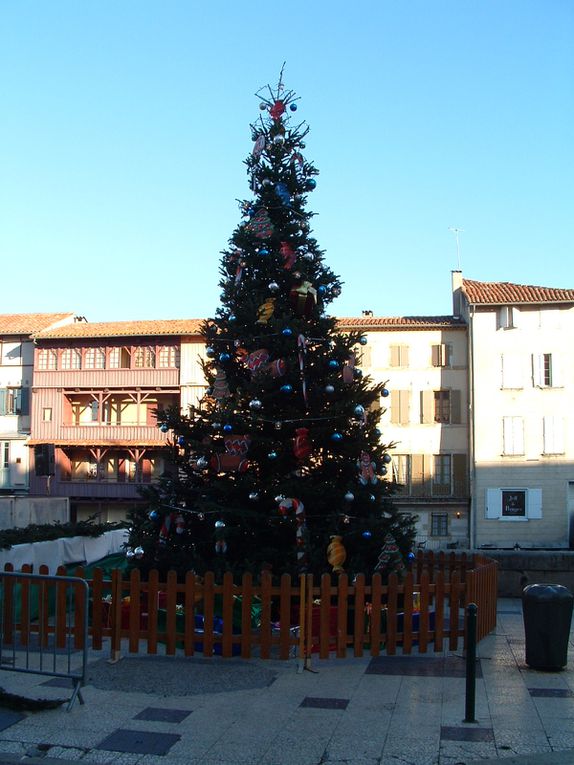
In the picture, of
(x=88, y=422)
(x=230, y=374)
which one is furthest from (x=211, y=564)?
(x=88, y=422)

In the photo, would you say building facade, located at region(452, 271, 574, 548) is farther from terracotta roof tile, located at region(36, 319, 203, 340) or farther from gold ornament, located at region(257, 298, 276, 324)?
gold ornament, located at region(257, 298, 276, 324)

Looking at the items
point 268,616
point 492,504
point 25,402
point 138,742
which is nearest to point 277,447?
point 268,616

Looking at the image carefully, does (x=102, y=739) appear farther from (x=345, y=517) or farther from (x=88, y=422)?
(x=88, y=422)

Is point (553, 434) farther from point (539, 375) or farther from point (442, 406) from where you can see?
point (442, 406)

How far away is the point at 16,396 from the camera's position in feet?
162

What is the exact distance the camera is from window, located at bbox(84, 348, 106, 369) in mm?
47469

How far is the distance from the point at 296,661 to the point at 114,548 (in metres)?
8.30

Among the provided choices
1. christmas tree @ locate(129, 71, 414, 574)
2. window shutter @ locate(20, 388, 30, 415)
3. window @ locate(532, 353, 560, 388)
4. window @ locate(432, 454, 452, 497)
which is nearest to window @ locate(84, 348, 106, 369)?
window shutter @ locate(20, 388, 30, 415)

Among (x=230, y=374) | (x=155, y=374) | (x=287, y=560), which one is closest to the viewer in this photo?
(x=287, y=560)

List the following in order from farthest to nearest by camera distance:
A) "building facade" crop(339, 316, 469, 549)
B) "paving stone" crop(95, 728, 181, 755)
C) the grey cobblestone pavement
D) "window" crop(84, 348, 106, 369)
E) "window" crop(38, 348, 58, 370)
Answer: "window" crop(38, 348, 58, 370) → "window" crop(84, 348, 106, 369) → "building facade" crop(339, 316, 469, 549) → "paving stone" crop(95, 728, 181, 755) → the grey cobblestone pavement

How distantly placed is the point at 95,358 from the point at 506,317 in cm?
2225

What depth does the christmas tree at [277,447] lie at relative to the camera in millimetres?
11312

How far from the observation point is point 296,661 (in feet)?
32.7

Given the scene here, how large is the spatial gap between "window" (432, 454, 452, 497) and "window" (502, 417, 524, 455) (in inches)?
120
